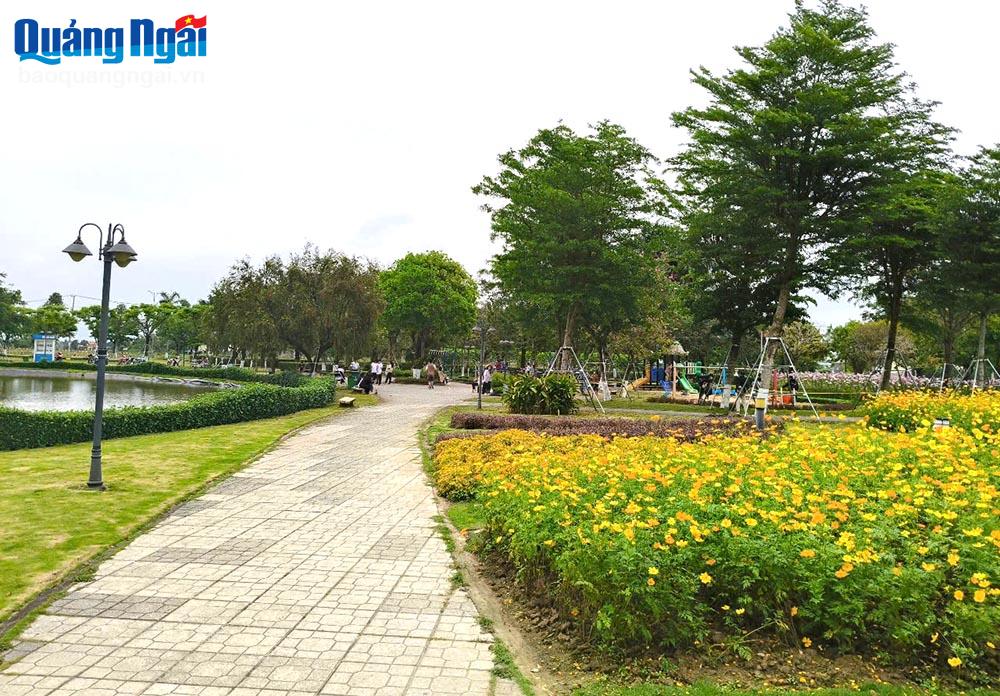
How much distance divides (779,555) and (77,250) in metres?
10.3

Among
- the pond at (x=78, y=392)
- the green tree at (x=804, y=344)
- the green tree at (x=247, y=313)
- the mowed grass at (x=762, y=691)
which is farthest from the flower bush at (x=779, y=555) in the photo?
the green tree at (x=804, y=344)

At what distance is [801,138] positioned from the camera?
23.2 m

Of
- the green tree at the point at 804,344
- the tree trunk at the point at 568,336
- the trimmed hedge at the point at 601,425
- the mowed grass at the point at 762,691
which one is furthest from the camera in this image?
the green tree at the point at 804,344

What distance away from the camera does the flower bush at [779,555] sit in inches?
179

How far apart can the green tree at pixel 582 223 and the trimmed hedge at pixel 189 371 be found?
1265 centimetres

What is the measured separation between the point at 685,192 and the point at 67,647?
24740mm

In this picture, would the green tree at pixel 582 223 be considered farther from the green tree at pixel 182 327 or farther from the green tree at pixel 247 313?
the green tree at pixel 182 327

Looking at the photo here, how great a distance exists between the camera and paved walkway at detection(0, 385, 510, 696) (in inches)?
183

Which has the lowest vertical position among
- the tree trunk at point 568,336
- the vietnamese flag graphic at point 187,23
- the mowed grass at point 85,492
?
the mowed grass at point 85,492

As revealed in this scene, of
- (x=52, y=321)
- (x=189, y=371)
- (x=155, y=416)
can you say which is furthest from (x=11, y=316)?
(x=155, y=416)

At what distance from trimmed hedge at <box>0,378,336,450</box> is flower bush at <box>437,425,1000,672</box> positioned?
42.9 ft

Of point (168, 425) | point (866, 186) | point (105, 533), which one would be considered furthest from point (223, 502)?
point (866, 186)

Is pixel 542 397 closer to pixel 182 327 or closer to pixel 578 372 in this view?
pixel 578 372

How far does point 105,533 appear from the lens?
820 centimetres
